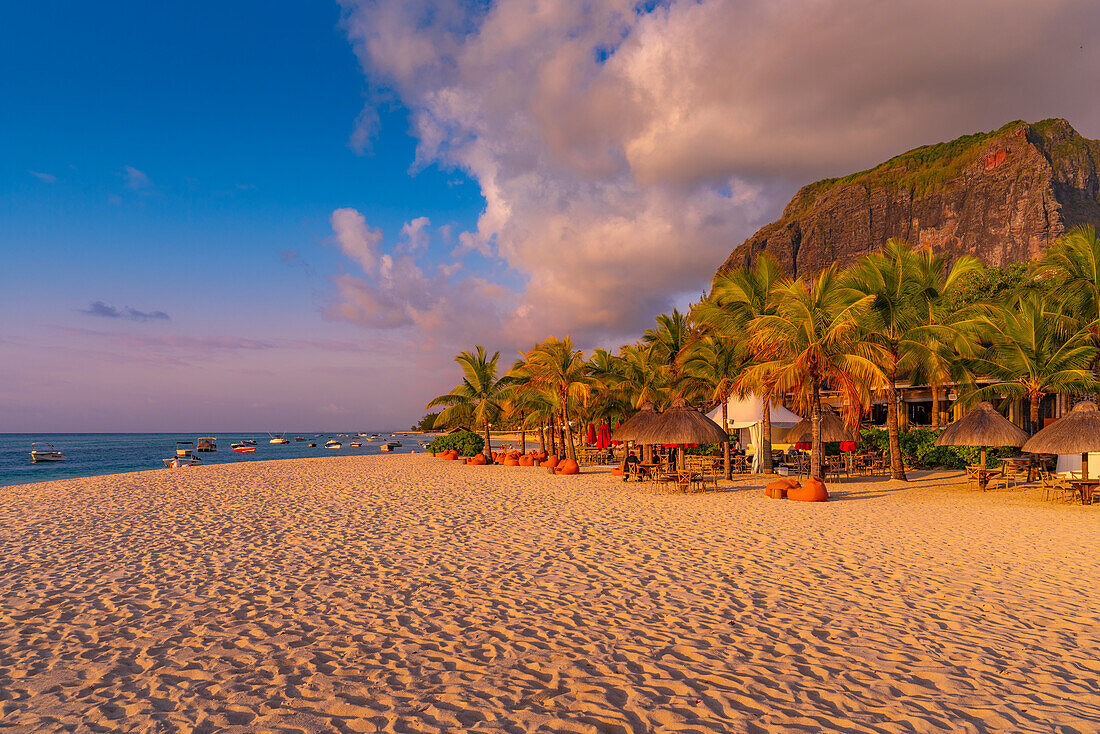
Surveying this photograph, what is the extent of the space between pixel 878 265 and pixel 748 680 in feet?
57.4

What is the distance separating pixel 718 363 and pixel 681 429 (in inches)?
126

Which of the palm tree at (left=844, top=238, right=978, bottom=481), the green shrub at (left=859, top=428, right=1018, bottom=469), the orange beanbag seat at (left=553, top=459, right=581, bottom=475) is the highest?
the palm tree at (left=844, top=238, right=978, bottom=481)

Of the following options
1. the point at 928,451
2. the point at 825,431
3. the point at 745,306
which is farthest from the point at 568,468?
the point at 928,451

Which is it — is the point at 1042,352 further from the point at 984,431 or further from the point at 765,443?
the point at 765,443

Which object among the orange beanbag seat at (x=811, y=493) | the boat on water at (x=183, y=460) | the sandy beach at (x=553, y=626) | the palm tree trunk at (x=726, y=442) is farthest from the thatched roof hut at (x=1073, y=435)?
the boat on water at (x=183, y=460)

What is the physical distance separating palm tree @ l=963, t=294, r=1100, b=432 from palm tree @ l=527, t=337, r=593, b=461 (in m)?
14.0

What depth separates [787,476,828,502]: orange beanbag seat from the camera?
43.5 ft

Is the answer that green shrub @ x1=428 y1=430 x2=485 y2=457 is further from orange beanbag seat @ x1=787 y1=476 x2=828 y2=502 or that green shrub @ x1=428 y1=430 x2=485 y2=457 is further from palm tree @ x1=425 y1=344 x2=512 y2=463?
orange beanbag seat @ x1=787 y1=476 x2=828 y2=502

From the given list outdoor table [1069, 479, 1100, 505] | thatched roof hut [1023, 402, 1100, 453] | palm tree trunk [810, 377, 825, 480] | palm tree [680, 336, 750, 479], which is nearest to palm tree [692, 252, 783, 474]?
palm tree [680, 336, 750, 479]

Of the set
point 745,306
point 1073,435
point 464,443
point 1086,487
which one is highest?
point 745,306

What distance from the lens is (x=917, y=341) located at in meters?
17.4

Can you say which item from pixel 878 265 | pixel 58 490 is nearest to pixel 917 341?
pixel 878 265

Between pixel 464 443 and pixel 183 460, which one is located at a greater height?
pixel 464 443

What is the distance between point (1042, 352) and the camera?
56.4ft
